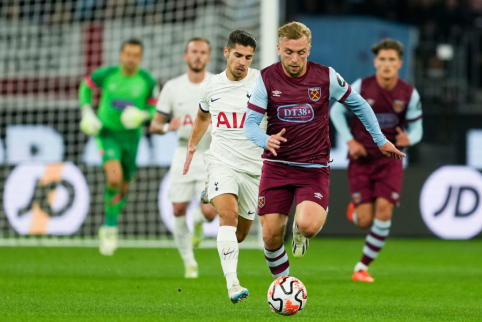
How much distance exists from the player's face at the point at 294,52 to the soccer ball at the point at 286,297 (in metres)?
1.60

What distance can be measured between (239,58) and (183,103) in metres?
2.35

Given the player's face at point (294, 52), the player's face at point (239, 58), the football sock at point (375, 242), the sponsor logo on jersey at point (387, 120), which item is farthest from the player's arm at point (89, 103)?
the player's face at point (294, 52)

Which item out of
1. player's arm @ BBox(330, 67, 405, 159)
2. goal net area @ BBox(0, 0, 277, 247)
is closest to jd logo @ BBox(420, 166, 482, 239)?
goal net area @ BBox(0, 0, 277, 247)

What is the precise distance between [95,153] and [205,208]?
5.30 metres

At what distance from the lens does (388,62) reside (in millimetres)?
8695

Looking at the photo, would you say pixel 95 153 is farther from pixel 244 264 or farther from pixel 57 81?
pixel 244 264

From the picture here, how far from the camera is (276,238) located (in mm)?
6445

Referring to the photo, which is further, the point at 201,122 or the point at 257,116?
the point at 201,122

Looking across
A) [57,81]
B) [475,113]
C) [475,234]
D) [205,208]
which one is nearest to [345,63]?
[475,113]

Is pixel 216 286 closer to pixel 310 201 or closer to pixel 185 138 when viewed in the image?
pixel 185 138

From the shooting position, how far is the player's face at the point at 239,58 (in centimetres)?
647

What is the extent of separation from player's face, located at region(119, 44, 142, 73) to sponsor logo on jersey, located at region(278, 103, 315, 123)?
16.0 feet

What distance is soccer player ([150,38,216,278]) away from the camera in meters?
8.66

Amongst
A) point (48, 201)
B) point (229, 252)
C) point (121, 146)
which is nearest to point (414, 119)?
point (229, 252)
